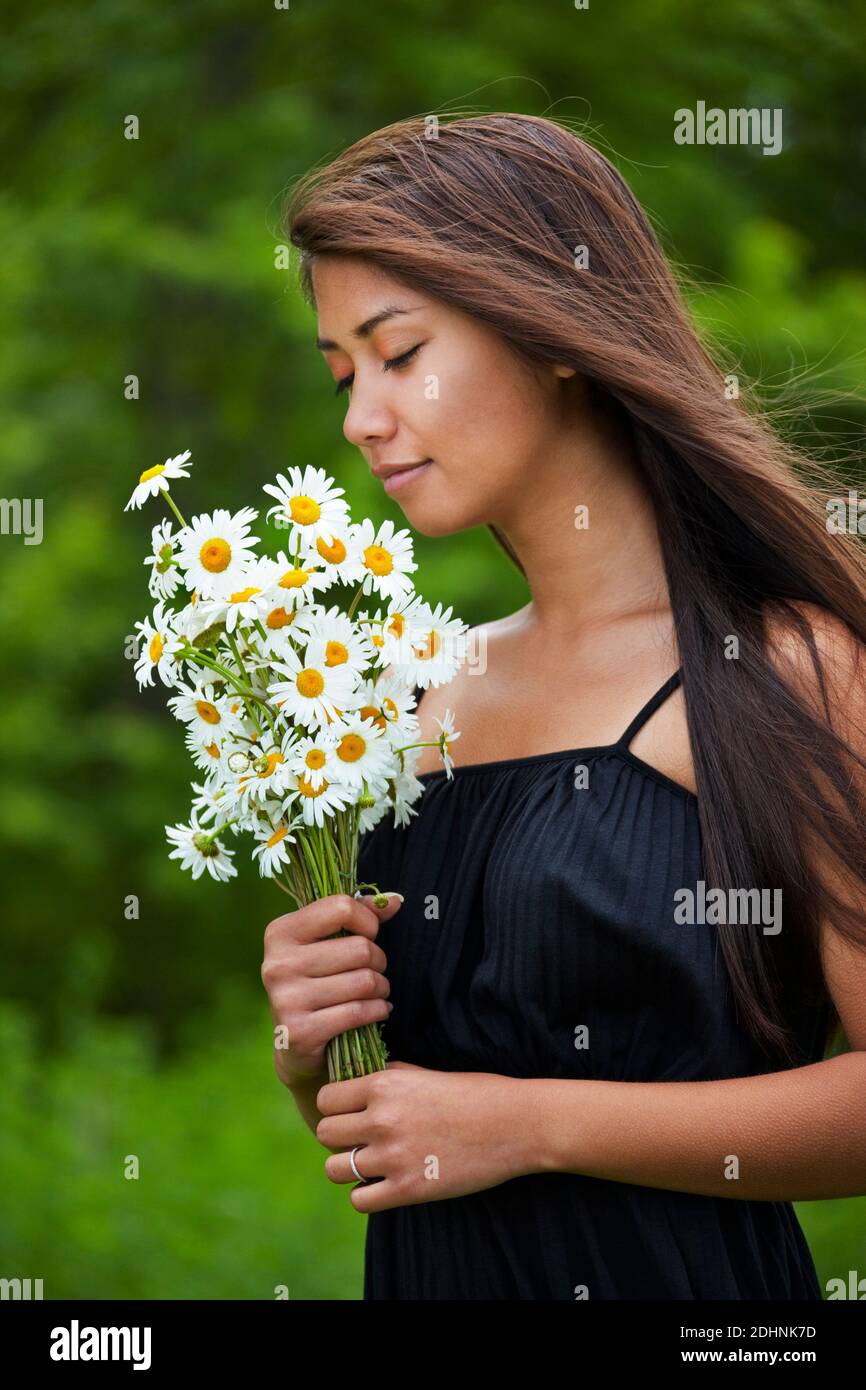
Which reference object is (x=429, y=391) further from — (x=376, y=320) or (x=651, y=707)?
(x=651, y=707)

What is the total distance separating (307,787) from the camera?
169 cm

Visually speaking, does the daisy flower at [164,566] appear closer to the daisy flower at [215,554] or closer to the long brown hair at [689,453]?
the daisy flower at [215,554]

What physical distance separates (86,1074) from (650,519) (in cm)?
450

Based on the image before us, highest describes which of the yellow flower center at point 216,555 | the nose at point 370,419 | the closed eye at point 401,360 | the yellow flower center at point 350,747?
the closed eye at point 401,360

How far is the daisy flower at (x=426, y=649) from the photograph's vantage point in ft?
5.74

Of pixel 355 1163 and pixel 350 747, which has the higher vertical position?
pixel 350 747

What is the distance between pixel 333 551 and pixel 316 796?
30 cm

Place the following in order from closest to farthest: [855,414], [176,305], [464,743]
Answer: [464,743] < [855,414] < [176,305]

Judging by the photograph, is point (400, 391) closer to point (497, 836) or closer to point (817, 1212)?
point (497, 836)


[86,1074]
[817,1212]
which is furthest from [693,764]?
[86,1074]

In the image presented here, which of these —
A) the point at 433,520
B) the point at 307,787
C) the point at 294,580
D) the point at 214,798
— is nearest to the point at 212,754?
the point at 214,798

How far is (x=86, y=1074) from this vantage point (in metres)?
5.76

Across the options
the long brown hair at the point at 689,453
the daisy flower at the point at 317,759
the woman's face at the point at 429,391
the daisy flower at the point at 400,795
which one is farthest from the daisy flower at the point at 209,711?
the long brown hair at the point at 689,453

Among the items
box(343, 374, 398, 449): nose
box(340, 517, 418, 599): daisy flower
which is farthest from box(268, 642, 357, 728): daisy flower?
box(343, 374, 398, 449): nose
